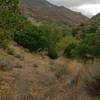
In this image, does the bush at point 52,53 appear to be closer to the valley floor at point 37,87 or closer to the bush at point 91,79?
the valley floor at point 37,87

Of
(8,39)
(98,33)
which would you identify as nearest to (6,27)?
(8,39)

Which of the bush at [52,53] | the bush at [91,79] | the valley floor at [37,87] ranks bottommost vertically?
the bush at [52,53]

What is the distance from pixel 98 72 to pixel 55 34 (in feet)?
146

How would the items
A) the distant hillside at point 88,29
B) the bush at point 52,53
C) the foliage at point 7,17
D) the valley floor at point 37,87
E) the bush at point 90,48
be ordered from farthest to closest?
the distant hillside at point 88,29 < the bush at point 52,53 < the bush at point 90,48 < the foliage at point 7,17 < the valley floor at point 37,87

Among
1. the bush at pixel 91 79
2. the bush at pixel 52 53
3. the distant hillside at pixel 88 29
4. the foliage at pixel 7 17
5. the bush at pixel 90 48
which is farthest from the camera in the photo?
the distant hillside at pixel 88 29

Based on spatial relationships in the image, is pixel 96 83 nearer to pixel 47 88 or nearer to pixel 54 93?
pixel 54 93

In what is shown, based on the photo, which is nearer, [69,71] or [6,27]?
[6,27]

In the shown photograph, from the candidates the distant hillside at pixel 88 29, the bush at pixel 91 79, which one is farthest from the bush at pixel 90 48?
the distant hillside at pixel 88 29

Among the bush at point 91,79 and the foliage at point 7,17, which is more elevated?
the foliage at point 7,17

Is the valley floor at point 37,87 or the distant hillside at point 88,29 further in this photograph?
the distant hillside at point 88,29

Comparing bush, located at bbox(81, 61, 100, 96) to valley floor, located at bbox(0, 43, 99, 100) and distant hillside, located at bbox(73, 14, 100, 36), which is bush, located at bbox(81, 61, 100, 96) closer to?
valley floor, located at bbox(0, 43, 99, 100)

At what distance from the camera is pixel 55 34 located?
5756 cm

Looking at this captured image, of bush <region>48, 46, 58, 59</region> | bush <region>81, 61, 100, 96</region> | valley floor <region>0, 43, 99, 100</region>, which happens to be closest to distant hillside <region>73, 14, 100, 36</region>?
bush <region>48, 46, 58, 59</region>

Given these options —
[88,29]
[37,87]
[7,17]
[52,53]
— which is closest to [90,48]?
[37,87]
